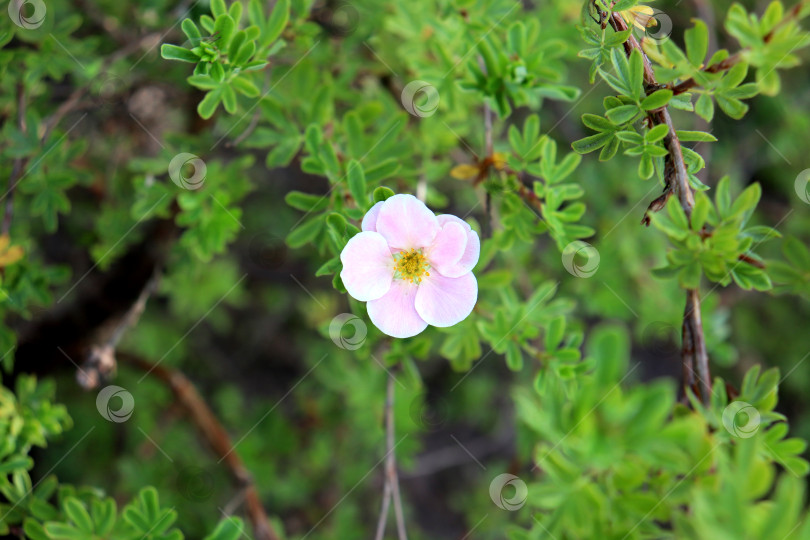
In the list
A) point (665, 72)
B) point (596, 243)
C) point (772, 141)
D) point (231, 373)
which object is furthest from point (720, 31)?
Answer: point (231, 373)

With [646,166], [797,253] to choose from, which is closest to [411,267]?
[646,166]

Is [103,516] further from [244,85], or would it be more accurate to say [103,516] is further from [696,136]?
[696,136]

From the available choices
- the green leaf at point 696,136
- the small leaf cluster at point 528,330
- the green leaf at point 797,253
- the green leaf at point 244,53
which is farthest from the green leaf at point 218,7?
the green leaf at point 797,253

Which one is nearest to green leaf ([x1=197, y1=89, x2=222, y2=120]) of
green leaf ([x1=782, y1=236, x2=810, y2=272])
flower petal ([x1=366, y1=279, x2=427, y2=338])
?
flower petal ([x1=366, y1=279, x2=427, y2=338])

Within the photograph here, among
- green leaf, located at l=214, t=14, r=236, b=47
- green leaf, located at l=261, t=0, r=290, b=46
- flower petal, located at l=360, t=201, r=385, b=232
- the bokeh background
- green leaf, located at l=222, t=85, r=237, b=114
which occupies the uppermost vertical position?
green leaf, located at l=214, t=14, r=236, b=47

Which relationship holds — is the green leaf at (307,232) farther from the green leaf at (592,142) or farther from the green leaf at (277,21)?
→ the green leaf at (592,142)

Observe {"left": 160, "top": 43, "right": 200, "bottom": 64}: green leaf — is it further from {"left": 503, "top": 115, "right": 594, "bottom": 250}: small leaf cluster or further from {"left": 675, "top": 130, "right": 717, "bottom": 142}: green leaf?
{"left": 675, "top": 130, "right": 717, "bottom": 142}: green leaf

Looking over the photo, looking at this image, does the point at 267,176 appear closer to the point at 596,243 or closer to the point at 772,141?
the point at 596,243
